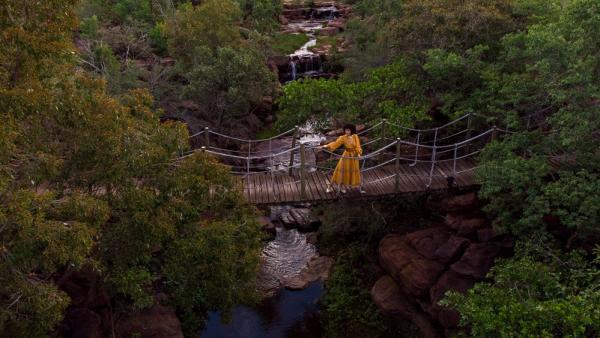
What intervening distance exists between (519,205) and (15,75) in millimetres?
8285

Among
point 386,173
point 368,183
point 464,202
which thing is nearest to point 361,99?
point 386,173

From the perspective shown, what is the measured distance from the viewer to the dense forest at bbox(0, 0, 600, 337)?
6.19 metres

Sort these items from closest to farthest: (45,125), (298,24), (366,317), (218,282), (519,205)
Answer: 1. (45,125)
2. (218,282)
3. (519,205)
4. (366,317)
5. (298,24)

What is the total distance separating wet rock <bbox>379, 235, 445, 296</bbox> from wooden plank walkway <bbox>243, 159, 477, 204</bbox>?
1631 mm

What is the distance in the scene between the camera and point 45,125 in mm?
6801

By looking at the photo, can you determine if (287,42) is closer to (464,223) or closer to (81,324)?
(464,223)

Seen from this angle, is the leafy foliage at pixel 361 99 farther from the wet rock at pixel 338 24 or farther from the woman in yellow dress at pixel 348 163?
the wet rock at pixel 338 24

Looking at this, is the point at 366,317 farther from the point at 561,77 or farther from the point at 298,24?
the point at 298,24

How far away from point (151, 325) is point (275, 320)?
12.4ft

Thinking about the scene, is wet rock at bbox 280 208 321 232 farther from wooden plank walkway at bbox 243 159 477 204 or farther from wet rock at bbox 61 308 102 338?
wet rock at bbox 61 308 102 338

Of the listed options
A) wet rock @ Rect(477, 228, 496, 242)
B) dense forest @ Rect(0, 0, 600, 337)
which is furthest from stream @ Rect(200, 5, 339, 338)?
wet rock @ Rect(477, 228, 496, 242)

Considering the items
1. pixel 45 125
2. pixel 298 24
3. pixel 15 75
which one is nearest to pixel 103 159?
pixel 45 125

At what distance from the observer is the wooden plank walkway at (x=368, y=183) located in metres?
10.5

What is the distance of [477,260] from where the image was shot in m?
10.2
